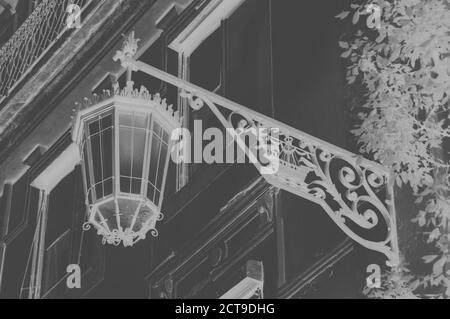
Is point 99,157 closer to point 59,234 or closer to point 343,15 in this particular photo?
point 343,15

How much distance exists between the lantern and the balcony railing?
14.2 feet

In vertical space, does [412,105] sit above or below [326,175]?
above

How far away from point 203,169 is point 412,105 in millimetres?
2737

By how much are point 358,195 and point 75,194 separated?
501 cm

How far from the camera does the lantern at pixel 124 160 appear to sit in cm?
1117

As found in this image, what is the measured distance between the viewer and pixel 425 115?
1076cm

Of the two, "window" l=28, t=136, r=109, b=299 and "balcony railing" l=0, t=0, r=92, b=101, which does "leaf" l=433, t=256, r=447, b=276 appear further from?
"balcony railing" l=0, t=0, r=92, b=101

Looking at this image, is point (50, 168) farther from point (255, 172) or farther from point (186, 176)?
point (255, 172)

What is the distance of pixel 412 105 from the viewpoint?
424 inches

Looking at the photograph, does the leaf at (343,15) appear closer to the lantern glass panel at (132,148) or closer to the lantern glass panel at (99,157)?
the lantern glass panel at (132,148)

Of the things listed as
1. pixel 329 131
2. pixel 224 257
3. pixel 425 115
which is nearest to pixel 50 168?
pixel 224 257

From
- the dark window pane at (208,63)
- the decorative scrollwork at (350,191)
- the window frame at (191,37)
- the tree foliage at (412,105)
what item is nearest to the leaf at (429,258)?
the tree foliage at (412,105)

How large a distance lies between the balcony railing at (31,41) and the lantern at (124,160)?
433 cm

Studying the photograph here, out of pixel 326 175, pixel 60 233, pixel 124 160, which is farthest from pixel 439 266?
pixel 60 233
